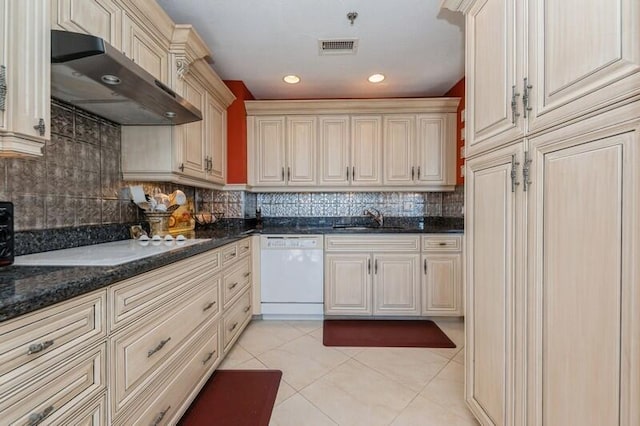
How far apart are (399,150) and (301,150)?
3.47 ft

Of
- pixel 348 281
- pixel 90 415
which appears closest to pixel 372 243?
pixel 348 281

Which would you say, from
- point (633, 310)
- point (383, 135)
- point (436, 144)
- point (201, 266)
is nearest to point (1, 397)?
point (201, 266)

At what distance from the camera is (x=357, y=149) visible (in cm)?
344

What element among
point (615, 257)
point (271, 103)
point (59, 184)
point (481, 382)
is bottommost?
point (481, 382)

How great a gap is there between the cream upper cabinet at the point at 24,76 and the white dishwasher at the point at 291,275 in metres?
2.10

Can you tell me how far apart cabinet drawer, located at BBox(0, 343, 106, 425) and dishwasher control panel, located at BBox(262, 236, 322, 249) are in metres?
2.05

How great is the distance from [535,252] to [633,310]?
0.34m

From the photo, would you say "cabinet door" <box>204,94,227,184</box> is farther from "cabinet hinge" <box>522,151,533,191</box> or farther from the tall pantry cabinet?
"cabinet hinge" <box>522,151,533,191</box>

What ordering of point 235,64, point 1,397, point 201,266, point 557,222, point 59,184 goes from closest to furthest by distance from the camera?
point 1,397
point 557,222
point 59,184
point 201,266
point 235,64

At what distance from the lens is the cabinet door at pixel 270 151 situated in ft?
11.2

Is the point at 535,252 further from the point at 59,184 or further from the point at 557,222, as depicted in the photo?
the point at 59,184

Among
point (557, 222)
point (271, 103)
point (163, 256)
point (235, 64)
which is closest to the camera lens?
point (557, 222)

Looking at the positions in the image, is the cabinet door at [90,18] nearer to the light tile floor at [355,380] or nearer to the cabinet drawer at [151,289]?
the cabinet drawer at [151,289]

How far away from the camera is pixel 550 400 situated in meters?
1.04
